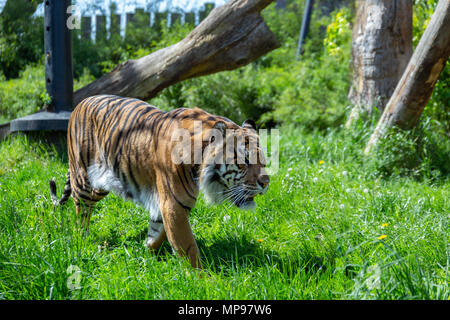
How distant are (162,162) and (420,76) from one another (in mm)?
3580

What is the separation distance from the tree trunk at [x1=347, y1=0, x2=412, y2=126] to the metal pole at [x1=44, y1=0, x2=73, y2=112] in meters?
3.92

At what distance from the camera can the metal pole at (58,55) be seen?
5469mm

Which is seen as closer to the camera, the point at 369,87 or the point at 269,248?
the point at 269,248

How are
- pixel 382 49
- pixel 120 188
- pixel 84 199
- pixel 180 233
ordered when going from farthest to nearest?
pixel 382 49
pixel 84 199
pixel 120 188
pixel 180 233

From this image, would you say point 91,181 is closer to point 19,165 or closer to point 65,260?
point 65,260

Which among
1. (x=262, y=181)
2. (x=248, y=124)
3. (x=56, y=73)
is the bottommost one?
(x=262, y=181)

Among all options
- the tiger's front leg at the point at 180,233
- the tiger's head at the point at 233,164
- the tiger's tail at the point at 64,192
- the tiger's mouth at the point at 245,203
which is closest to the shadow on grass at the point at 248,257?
the tiger's front leg at the point at 180,233

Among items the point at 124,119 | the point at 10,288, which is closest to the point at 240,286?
the point at 10,288

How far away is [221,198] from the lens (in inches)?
114

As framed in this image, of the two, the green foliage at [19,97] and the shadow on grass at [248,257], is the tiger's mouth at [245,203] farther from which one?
the green foliage at [19,97]

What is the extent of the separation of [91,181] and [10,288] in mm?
1238

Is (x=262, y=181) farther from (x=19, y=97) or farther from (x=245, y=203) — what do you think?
(x=19, y=97)

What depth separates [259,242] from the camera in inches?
137

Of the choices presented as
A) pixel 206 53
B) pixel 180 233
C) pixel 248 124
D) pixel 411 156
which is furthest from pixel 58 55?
pixel 411 156
